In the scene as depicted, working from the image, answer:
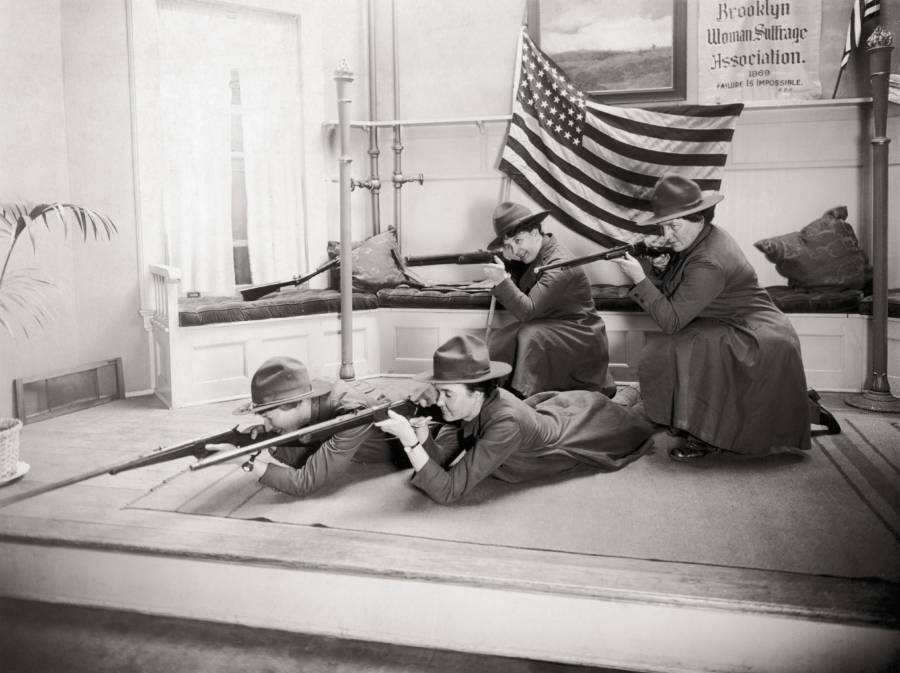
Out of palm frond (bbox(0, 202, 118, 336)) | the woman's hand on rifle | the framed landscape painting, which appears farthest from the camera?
the framed landscape painting

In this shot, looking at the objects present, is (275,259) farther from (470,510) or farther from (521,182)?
(470,510)

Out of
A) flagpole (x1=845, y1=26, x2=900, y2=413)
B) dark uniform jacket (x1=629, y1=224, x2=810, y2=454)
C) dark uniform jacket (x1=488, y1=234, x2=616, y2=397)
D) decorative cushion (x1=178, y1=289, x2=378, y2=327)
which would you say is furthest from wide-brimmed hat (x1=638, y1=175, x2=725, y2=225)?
decorative cushion (x1=178, y1=289, x2=378, y2=327)

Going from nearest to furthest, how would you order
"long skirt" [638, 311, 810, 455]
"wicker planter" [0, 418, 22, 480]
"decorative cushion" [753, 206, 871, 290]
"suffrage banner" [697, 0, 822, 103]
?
"wicker planter" [0, 418, 22, 480] → "long skirt" [638, 311, 810, 455] → "decorative cushion" [753, 206, 871, 290] → "suffrage banner" [697, 0, 822, 103]

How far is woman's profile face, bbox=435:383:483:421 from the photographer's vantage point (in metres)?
2.16

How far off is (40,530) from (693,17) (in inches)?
145

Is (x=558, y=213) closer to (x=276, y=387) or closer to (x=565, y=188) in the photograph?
(x=565, y=188)

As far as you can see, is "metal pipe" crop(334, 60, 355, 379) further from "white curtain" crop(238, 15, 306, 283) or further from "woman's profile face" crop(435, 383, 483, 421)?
"woman's profile face" crop(435, 383, 483, 421)

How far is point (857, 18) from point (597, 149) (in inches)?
51.4

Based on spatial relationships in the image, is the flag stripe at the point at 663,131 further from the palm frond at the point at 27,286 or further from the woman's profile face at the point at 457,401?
the palm frond at the point at 27,286

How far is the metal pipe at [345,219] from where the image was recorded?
3.39m

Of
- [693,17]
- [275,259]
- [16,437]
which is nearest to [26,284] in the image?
[16,437]

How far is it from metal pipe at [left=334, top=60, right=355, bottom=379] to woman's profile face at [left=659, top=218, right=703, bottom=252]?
1489 mm

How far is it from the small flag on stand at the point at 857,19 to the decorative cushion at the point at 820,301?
106cm

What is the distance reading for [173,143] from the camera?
3672mm
